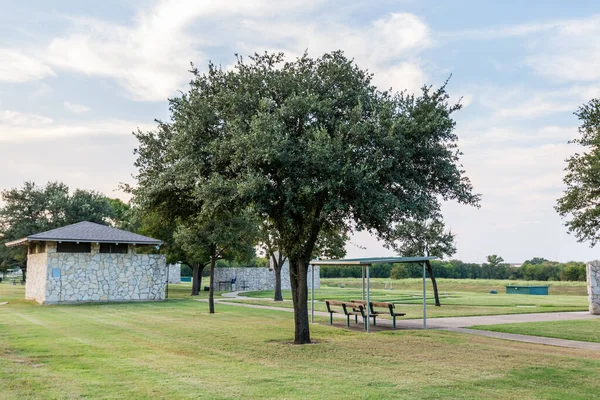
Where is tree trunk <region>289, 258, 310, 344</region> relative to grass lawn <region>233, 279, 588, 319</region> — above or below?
above

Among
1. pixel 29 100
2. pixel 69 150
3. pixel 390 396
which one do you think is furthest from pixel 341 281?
Answer: pixel 390 396

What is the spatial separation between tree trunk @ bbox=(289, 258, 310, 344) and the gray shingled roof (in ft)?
64.8

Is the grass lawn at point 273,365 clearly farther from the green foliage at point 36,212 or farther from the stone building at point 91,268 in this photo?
the green foliage at point 36,212

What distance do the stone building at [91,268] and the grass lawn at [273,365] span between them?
1317 cm

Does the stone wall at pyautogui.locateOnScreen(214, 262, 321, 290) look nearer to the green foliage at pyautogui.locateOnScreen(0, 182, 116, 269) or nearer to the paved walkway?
the green foliage at pyautogui.locateOnScreen(0, 182, 116, 269)

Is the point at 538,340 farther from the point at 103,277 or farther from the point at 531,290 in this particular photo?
the point at 531,290

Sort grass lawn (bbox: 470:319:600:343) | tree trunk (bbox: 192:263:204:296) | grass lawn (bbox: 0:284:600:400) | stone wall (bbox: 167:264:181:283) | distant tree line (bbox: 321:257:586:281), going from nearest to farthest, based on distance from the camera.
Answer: grass lawn (bbox: 0:284:600:400) → grass lawn (bbox: 470:319:600:343) → tree trunk (bbox: 192:263:204:296) → stone wall (bbox: 167:264:181:283) → distant tree line (bbox: 321:257:586:281)

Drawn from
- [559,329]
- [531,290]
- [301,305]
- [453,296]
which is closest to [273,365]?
[301,305]

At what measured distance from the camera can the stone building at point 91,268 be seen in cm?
3111

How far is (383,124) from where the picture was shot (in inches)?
527

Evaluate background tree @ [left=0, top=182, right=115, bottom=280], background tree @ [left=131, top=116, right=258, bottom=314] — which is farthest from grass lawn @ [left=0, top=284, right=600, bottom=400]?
background tree @ [left=0, top=182, right=115, bottom=280]

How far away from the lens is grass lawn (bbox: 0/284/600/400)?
876 cm

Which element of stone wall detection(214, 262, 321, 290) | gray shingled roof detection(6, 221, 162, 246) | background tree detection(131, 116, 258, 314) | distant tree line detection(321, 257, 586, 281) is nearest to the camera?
background tree detection(131, 116, 258, 314)

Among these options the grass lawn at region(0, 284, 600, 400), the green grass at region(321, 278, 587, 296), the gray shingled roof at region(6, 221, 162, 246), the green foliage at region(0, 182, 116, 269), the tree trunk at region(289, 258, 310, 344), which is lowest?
the green grass at region(321, 278, 587, 296)
